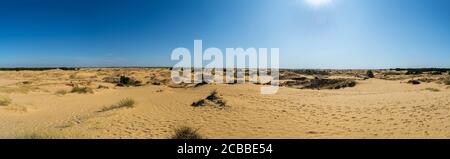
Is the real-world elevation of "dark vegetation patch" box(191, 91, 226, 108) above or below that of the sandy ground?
above

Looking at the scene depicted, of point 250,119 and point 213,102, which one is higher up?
point 213,102

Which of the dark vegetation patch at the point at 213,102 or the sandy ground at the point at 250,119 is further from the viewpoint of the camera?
the dark vegetation patch at the point at 213,102

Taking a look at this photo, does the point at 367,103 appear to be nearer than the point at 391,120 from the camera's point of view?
No

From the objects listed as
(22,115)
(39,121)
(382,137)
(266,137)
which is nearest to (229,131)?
(266,137)

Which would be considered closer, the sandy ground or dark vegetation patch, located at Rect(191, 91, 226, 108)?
the sandy ground

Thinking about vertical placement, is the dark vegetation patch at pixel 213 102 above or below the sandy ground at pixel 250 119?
above

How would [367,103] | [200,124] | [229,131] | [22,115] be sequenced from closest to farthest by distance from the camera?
[229,131]
[200,124]
[22,115]
[367,103]

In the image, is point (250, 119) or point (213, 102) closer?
point (250, 119)

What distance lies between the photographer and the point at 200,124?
1188 cm

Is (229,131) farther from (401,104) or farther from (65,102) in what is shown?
(65,102)
